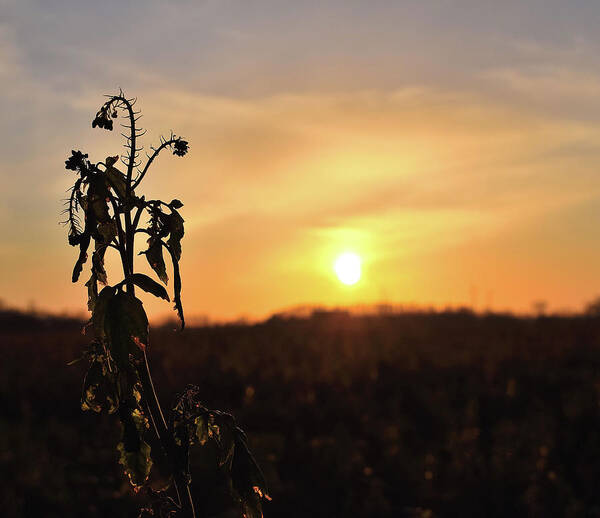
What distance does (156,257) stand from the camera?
179 cm

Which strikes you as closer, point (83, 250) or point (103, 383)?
point (83, 250)

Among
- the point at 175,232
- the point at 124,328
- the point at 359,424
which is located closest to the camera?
the point at 124,328

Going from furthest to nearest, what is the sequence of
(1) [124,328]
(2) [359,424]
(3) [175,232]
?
(2) [359,424] < (3) [175,232] < (1) [124,328]

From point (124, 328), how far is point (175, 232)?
281mm

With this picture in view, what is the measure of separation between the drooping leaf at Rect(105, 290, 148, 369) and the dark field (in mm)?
7062

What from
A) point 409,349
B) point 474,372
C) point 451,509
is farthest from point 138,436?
point 409,349

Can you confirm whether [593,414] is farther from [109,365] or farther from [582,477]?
[109,365]

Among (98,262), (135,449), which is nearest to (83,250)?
(98,262)

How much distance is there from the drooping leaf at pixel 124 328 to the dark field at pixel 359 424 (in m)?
7.06

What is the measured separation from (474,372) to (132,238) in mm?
12575

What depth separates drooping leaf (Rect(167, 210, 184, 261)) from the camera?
1770 mm

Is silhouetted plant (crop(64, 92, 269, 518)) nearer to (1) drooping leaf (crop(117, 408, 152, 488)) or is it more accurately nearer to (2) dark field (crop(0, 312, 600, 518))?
(1) drooping leaf (crop(117, 408, 152, 488))

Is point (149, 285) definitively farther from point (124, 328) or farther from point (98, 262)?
point (98, 262)

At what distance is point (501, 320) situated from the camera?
24031 mm
